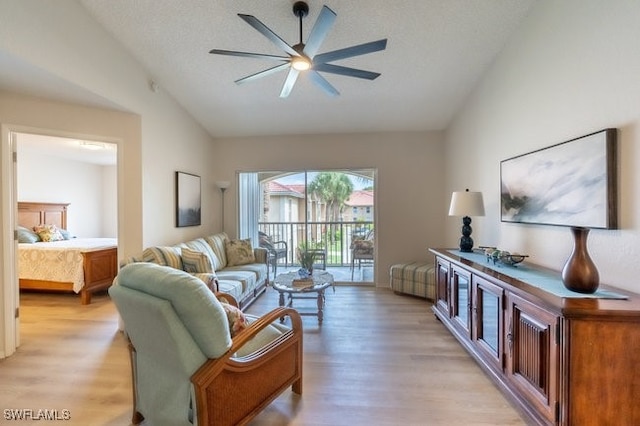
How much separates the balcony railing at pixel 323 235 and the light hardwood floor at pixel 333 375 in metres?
1.90

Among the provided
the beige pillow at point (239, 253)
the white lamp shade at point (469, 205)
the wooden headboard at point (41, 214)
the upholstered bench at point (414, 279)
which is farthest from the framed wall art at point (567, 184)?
the wooden headboard at point (41, 214)

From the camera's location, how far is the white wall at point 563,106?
172 cm

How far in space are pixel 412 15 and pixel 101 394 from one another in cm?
379

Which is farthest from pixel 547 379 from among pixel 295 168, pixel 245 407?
pixel 295 168

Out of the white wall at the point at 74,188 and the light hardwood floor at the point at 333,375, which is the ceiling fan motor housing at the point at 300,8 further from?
the white wall at the point at 74,188

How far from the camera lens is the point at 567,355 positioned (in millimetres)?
1441

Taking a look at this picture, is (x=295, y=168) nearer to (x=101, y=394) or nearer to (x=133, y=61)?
(x=133, y=61)

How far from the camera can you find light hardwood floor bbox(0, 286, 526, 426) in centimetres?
184

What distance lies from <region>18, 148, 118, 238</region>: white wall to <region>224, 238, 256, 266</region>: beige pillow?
7.40 ft

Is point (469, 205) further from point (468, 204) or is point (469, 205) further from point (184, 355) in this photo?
point (184, 355)

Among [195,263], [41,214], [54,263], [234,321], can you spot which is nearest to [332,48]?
[195,263]

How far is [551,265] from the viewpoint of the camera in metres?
2.32

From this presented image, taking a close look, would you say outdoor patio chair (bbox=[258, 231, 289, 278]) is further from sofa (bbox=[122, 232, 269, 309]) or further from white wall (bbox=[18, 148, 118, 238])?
white wall (bbox=[18, 148, 118, 238])

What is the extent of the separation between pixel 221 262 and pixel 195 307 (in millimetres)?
2935
